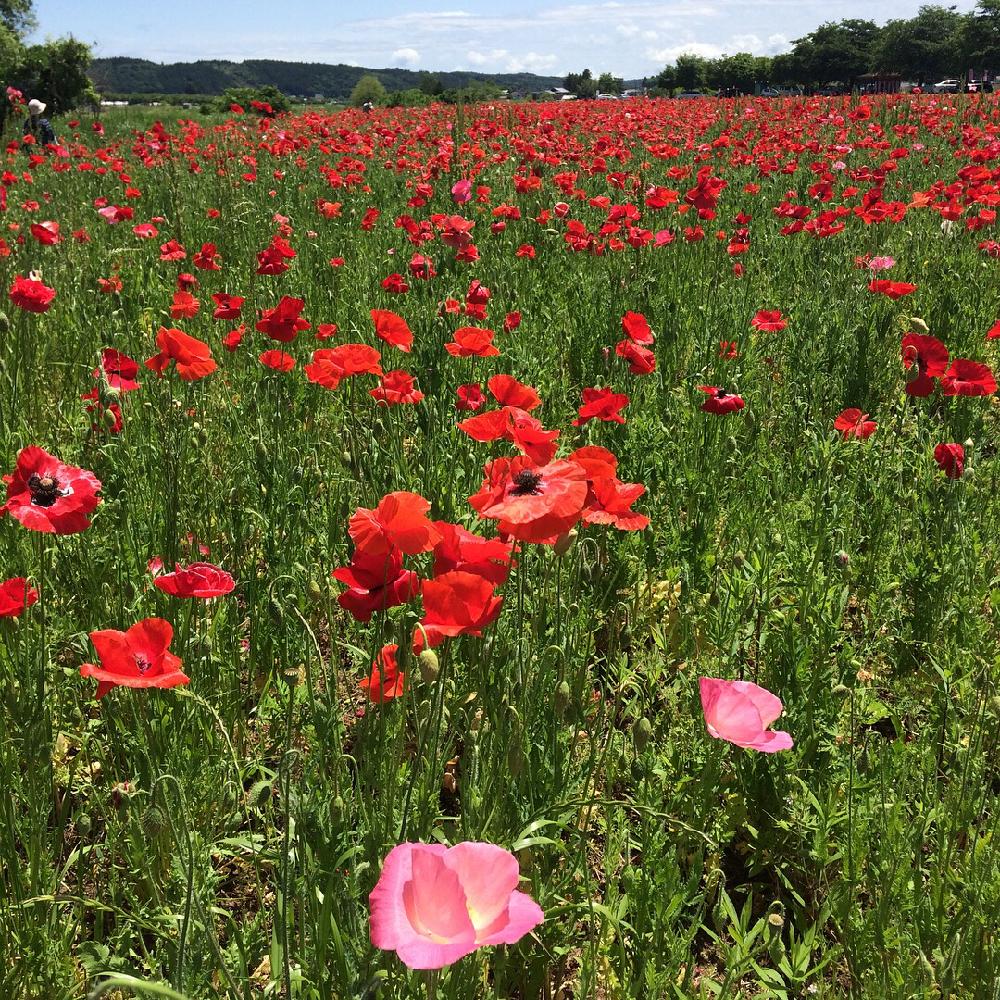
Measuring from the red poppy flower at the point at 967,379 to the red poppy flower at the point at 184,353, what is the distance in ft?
8.28

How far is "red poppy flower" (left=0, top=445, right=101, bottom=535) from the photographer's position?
5.84ft

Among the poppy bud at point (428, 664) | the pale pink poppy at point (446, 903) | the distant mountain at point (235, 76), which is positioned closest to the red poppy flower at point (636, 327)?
the poppy bud at point (428, 664)

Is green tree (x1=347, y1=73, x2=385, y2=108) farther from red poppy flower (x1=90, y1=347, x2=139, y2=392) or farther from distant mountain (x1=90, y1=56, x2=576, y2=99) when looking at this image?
distant mountain (x1=90, y1=56, x2=576, y2=99)

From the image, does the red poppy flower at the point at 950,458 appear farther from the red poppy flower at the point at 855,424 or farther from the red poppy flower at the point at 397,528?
the red poppy flower at the point at 397,528

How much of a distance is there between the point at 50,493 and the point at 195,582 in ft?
1.26

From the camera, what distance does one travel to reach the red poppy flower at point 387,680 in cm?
150

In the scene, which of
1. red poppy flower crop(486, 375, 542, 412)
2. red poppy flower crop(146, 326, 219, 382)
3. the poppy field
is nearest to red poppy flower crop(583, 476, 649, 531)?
the poppy field

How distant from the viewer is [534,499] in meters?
1.48

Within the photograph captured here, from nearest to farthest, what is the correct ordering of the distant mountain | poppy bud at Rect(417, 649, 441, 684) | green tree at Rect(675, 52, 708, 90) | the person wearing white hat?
poppy bud at Rect(417, 649, 441, 684) < the person wearing white hat < green tree at Rect(675, 52, 708, 90) < the distant mountain

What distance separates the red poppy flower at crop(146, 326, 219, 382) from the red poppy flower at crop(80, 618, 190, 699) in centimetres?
125

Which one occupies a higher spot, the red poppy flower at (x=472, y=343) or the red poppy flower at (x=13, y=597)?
the red poppy flower at (x=472, y=343)

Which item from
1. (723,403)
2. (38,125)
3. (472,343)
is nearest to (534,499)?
(472,343)

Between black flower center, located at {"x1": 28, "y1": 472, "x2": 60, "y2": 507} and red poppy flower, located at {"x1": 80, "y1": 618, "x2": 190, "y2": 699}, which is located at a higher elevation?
black flower center, located at {"x1": 28, "y1": 472, "x2": 60, "y2": 507}

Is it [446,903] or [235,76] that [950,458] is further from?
[235,76]
